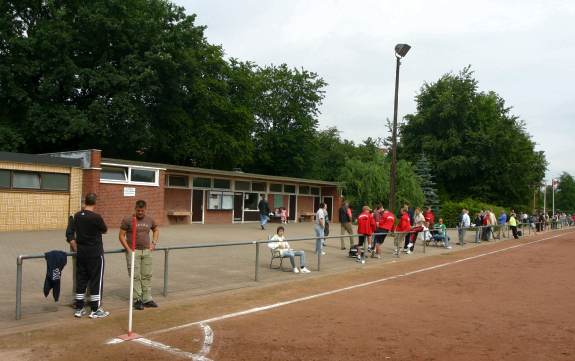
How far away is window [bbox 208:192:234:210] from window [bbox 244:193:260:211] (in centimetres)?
141

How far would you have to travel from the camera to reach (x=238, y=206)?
112 feet

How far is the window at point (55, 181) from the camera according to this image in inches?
872

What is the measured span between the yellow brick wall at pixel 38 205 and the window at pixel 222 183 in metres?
10.3

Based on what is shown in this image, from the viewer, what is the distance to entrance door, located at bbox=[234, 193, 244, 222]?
3397 centimetres

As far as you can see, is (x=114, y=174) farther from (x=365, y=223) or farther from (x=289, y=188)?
(x=289, y=188)

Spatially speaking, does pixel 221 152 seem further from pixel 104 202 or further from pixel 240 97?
pixel 104 202

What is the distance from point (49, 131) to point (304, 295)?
2663cm

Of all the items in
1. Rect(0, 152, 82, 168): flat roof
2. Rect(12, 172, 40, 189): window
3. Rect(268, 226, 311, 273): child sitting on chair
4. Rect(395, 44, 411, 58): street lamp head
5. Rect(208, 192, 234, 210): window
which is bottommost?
Rect(268, 226, 311, 273): child sitting on chair

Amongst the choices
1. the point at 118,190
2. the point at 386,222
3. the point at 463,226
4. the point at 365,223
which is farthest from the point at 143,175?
the point at 463,226

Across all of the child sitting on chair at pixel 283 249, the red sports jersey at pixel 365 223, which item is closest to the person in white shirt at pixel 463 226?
the red sports jersey at pixel 365 223

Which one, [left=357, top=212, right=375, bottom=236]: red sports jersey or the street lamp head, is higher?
the street lamp head

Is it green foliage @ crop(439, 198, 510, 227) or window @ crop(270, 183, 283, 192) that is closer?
window @ crop(270, 183, 283, 192)

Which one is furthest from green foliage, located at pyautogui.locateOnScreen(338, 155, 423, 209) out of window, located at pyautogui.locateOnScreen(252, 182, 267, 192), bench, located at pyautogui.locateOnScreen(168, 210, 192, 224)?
bench, located at pyautogui.locateOnScreen(168, 210, 192, 224)

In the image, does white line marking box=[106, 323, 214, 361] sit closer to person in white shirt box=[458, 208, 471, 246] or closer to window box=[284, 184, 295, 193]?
person in white shirt box=[458, 208, 471, 246]
